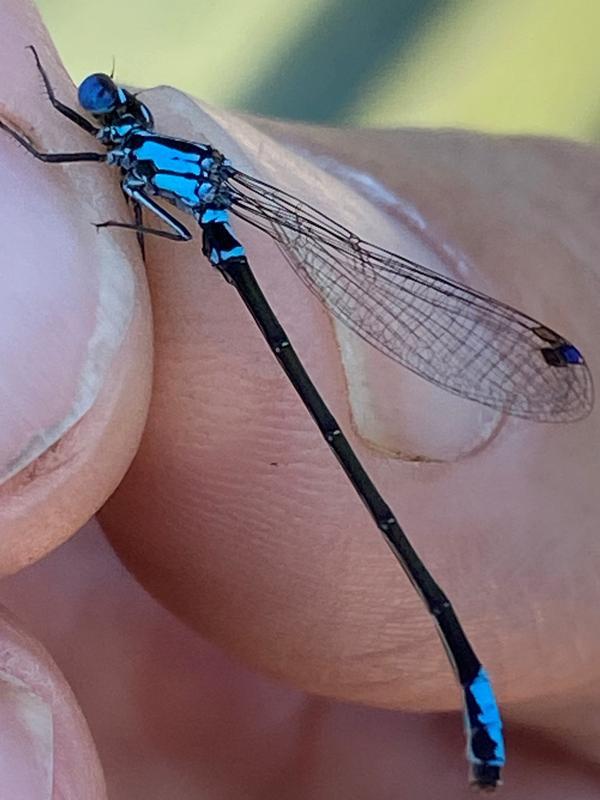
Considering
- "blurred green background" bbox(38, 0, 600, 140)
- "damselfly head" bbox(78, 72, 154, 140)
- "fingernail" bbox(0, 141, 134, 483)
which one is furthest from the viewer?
"blurred green background" bbox(38, 0, 600, 140)

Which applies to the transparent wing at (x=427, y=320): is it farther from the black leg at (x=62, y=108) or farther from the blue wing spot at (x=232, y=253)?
the black leg at (x=62, y=108)

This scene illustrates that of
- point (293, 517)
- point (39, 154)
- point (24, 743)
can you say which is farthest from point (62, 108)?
point (24, 743)

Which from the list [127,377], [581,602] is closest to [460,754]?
[581,602]

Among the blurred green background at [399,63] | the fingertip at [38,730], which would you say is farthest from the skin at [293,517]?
the blurred green background at [399,63]

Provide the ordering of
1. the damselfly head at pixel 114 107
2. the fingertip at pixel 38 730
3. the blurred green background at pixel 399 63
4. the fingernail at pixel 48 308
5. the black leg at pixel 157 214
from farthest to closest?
the blurred green background at pixel 399 63, the damselfly head at pixel 114 107, the black leg at pixel 157 214, the fingertip at pixel 38 730, the fingernail at pixel 48 308

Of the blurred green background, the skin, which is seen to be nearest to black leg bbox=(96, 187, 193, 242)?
the skin

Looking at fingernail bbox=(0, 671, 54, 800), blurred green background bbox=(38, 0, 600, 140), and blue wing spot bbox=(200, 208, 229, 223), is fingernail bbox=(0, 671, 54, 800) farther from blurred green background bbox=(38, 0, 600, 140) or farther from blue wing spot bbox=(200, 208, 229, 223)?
blurred green background bbox=(38, 0, 600, 140)

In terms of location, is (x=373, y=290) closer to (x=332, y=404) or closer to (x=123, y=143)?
(x=332, y=404)
